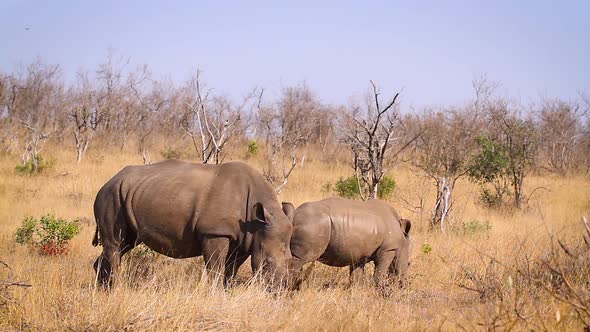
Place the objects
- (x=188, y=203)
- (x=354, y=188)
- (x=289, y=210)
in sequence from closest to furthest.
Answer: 1. (x=188, y=203)
2. (x=289, y=210)
3. (x=354, y=188)

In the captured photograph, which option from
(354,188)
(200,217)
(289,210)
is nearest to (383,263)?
(289,210)

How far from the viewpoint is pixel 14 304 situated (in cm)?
525

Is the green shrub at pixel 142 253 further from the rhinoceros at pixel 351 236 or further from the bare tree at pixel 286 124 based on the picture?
the bare tree at pixel 286 124

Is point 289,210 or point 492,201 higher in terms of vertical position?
point 289,210

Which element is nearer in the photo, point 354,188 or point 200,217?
point 200,217

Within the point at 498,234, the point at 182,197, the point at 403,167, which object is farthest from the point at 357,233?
the point at 403,167

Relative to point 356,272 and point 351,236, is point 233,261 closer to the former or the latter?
point 351,236

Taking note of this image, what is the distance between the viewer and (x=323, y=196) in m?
16.0

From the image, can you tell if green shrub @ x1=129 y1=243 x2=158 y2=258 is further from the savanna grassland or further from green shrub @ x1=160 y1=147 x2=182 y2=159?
green shrub @ x1=160 y1=147 x2=182 y2=159

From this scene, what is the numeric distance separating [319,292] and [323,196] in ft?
29.4

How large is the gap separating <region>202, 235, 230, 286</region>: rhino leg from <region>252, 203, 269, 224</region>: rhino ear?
1.35 ft

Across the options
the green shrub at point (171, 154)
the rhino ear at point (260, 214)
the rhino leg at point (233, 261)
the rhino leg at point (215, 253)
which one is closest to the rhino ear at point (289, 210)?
the rhino ear at point (260, 214)

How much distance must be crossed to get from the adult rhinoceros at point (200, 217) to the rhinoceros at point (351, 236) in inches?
13.3

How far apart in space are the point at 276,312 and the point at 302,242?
168 cm
